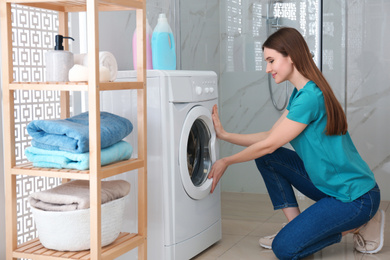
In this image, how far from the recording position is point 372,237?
243 centimetres

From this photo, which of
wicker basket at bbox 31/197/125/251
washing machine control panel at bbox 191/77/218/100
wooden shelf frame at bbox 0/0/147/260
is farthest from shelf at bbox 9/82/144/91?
washing machine control panel at bbox 191/77/218/100

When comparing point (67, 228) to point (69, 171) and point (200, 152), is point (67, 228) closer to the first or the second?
point (69, 171)

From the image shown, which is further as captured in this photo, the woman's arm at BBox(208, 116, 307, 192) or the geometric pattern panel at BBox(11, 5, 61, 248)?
the woman's arm at BBox(208, 116, 307, 192)

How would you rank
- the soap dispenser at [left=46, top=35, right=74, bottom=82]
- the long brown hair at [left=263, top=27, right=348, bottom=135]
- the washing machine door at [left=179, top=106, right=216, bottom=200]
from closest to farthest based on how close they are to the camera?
the soap dispenser at [left=46, top=35, right=74, bottom=82] < the long brown hair at [left=263, top=27, right=348, bottom=135] < the washing machine door at [left=179, top=106, right=216, bottom=200]

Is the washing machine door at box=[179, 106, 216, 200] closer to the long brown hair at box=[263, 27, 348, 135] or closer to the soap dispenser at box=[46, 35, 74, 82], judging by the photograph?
the long brown hair at box=[263, 27, 348, 135]

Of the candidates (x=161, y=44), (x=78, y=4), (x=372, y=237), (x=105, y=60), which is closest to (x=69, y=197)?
(x=105, y=60)

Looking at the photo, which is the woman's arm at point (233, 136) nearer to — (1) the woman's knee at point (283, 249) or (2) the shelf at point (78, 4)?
(1) the woman's knee at point (283, 249)

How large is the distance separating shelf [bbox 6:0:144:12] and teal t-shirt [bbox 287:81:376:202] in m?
0.80

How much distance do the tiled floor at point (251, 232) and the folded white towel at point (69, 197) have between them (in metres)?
0.69

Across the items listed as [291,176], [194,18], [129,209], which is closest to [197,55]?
[194,18]

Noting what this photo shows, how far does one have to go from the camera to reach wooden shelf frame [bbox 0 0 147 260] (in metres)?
1.68

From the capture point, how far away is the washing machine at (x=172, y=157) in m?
2.15

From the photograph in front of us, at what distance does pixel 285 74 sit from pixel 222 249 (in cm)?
87

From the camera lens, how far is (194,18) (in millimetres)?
3305
